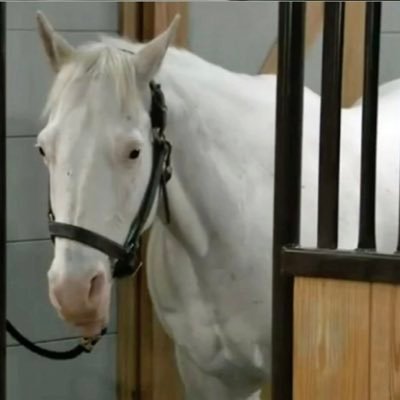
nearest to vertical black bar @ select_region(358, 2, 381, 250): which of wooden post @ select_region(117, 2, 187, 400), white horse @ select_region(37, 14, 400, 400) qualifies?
white horse @ select_region(37, 14, 400, 400)

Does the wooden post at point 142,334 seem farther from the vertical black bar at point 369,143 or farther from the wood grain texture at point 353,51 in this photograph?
the vertical black bar at point 369,143

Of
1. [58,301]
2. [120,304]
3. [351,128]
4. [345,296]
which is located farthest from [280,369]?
[120,304]

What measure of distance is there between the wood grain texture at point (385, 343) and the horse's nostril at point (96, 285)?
402 mm

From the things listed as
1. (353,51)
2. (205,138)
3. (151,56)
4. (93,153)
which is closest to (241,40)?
(353,51)

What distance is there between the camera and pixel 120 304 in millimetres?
2180

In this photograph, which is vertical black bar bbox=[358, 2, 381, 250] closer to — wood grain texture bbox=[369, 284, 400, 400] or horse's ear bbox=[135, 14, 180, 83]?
wood grain texture bbox=[369, 284, 400, 400]

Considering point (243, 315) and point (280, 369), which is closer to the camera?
point (280, 369)

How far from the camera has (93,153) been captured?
59.4 inches

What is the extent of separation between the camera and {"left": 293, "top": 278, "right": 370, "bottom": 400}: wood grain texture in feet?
4.36

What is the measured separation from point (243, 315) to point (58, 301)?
0.36 m

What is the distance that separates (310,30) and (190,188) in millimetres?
341

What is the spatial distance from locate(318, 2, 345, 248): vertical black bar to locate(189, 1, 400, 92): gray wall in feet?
1.69

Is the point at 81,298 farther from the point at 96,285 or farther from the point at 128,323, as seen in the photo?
the point at 128,323

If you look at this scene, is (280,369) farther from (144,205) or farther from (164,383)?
(164,383)
